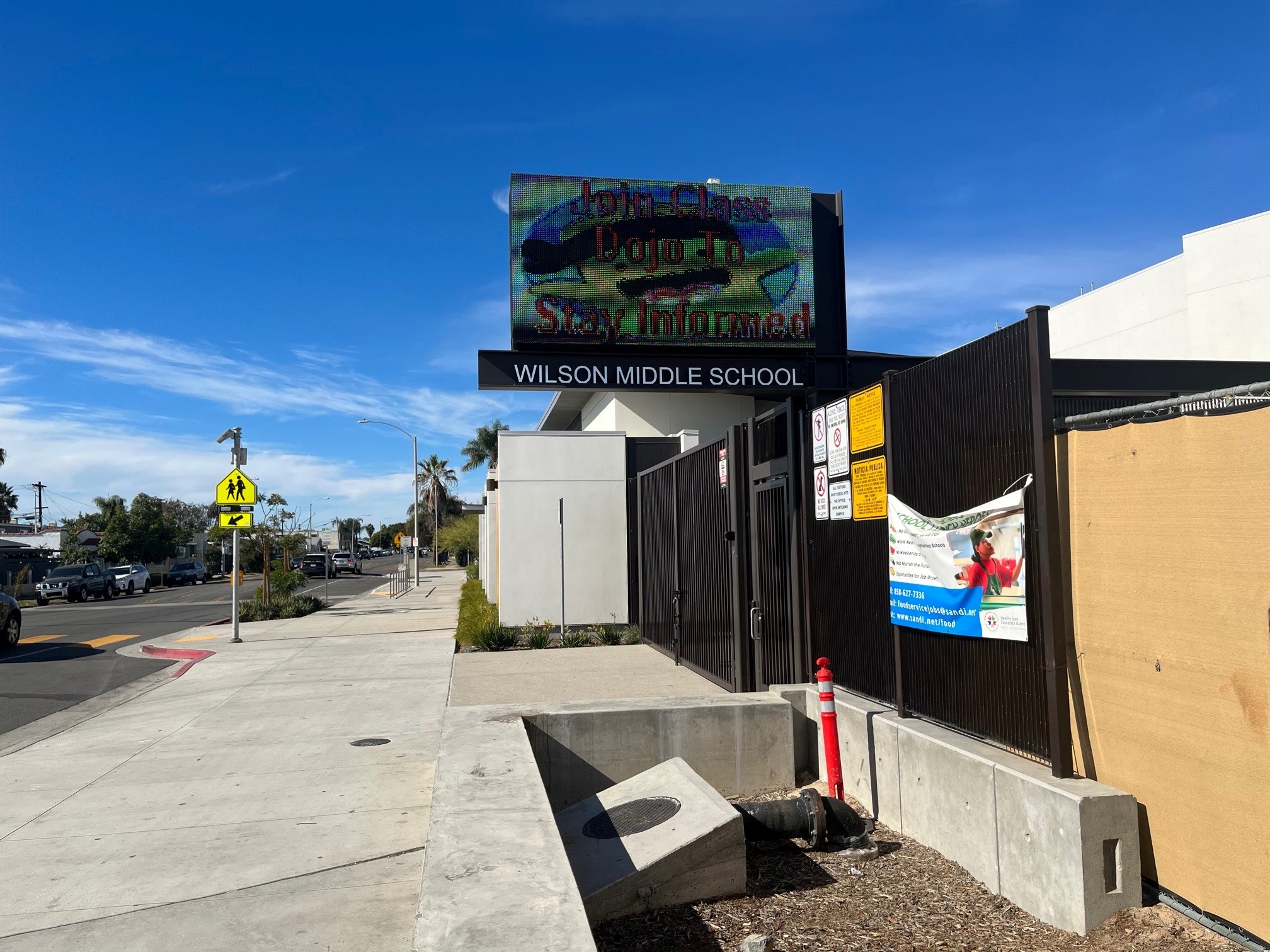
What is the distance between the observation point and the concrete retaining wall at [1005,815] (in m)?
4.58

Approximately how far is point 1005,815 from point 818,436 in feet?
12.3

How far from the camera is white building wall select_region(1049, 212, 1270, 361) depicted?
24188 millimetres

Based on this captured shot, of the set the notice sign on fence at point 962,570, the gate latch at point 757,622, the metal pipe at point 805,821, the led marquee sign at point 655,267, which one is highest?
the led marquee sign at point 655,267

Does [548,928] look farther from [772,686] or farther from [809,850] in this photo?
[772,686]

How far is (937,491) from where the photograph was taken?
6227 mm

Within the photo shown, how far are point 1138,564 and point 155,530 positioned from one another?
74.0 m

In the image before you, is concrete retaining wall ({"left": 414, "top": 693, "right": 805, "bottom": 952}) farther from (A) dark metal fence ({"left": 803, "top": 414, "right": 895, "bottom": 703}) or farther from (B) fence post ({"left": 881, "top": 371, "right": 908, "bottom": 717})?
(B) fence post ({"left": 881, "top": 371, "right": 908, "bottom": 717})

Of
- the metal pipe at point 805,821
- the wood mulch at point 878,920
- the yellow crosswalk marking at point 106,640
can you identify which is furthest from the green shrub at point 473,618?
the wood mulch at point 878,920

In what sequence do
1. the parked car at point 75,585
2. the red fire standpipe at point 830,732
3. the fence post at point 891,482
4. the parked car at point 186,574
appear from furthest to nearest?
the parked car at point 186,574 < the parked car at point 75,585 < the fence post at point 891,482 < the red fire standpipe at point 830,732

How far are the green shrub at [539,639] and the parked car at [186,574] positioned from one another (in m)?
49.3

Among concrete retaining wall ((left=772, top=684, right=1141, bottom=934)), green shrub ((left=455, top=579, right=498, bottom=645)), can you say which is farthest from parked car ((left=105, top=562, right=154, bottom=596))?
concrete retaining wall ((left=772, top=684, right=1141, bottom=934))

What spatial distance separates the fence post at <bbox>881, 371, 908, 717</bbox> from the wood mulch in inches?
41.7

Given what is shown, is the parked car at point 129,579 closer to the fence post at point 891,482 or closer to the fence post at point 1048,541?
the fence post at point 891,482

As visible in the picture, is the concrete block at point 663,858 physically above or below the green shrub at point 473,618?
below
